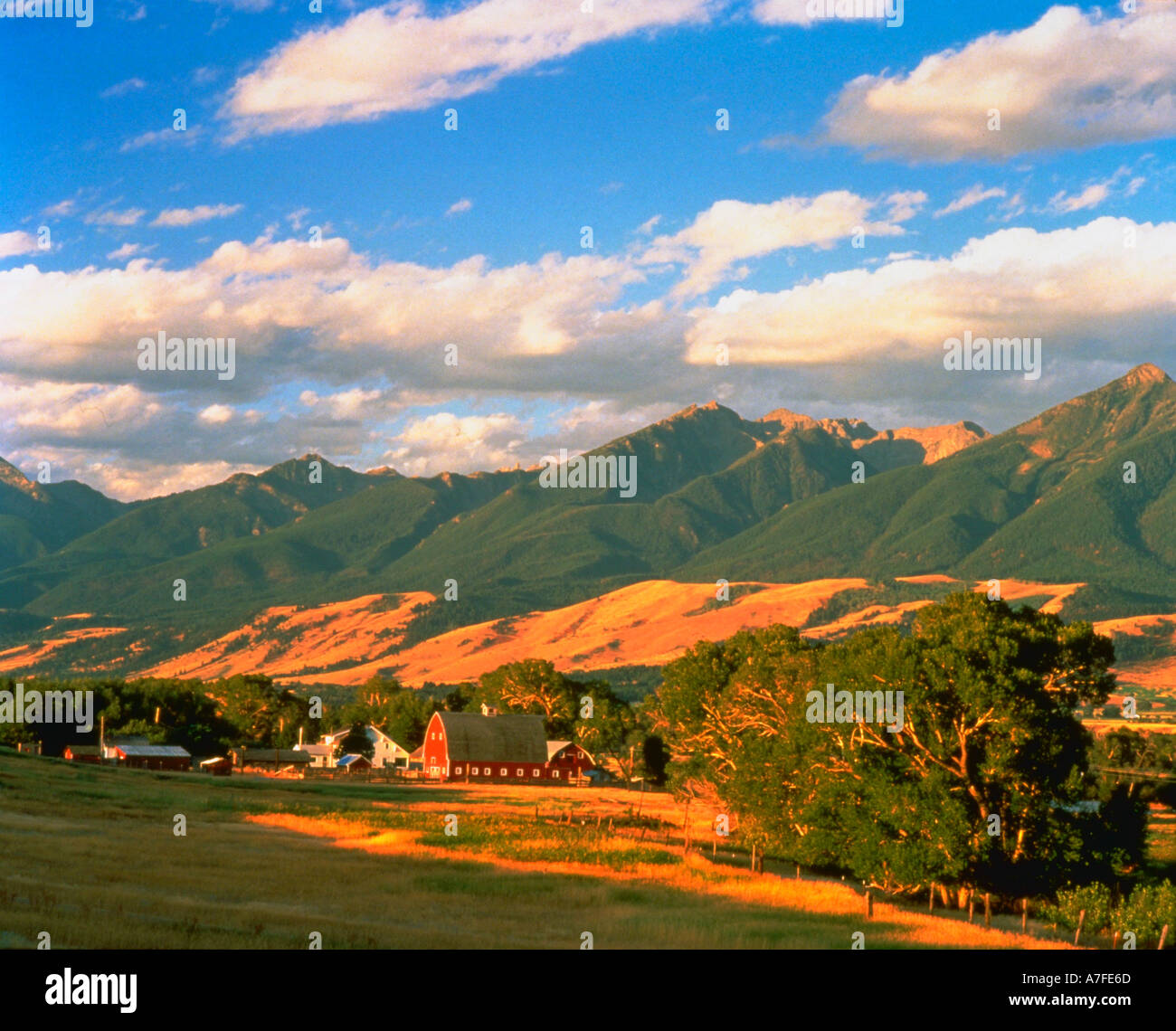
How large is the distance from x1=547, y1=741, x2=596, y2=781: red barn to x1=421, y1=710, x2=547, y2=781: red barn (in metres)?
1.52

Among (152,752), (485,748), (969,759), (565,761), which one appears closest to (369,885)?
(969,759)

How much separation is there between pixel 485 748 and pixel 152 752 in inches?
1375

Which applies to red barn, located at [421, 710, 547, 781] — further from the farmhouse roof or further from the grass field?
the grass field

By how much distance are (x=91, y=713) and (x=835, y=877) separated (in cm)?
9726

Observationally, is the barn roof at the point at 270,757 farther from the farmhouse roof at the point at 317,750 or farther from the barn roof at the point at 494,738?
the barn roof at the point at 494,738

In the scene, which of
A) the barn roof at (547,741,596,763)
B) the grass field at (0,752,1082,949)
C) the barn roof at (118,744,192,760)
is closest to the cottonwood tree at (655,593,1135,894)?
the grass field at (0,752,1082,949)

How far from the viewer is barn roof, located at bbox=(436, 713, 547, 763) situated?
132000 millimetres

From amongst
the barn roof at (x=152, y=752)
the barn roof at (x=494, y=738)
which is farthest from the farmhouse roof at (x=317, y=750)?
the barn roof at (x=152, y=752)

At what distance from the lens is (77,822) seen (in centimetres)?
5534

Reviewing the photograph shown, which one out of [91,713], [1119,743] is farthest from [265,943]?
[1119,743]

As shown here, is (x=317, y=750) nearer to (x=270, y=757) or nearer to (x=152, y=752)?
(x=270, y=757)

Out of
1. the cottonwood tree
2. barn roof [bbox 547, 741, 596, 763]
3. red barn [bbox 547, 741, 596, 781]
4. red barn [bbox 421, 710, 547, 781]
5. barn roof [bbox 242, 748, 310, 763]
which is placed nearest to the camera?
the cottonwood tree

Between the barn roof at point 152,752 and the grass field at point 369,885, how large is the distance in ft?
124

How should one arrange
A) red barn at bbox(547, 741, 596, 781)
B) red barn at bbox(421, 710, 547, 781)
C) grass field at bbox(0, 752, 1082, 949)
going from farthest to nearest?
red barn at bbox(547, 741, 596, 781), red barn at bbox(421, 710, 547, 781), grass field at bbox(0, 752, 1082, 949)
